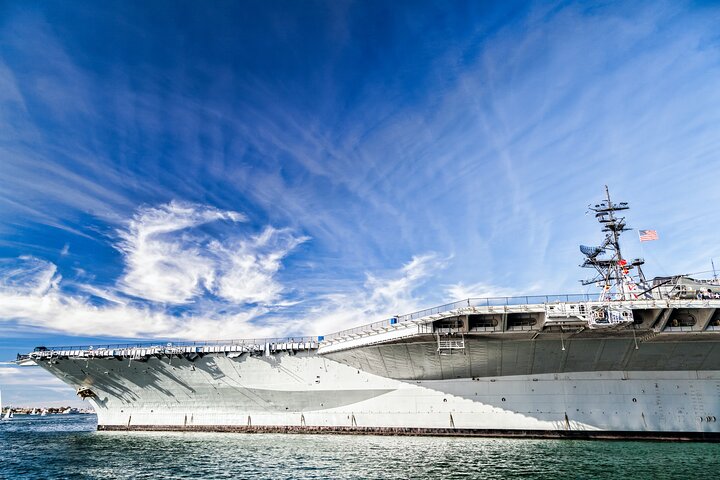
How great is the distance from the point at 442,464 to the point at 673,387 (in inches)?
617

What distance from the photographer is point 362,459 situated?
17.4 m

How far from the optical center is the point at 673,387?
2334 centimetres

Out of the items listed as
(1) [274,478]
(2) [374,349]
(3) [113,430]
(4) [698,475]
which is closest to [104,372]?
(3) [113,430]

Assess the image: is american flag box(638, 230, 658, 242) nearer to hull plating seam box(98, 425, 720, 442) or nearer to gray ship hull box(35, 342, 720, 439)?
gray ship hull box(35, 342, 720, 439)

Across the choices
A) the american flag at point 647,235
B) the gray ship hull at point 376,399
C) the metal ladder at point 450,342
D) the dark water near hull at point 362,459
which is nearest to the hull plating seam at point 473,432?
the gray ship hull at point 376,399

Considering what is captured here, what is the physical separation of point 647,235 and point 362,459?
1952cm

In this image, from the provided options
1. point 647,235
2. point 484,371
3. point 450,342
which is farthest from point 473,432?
point 647,235

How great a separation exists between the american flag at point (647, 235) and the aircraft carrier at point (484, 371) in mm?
2451

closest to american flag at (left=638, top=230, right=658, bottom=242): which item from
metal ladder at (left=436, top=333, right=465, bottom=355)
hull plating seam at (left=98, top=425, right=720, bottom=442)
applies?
hull plating seam at (left=98, top=425, right=720, bottom=442)

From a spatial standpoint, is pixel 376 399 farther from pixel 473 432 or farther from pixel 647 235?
pixel 647 235

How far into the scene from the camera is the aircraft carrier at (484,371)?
69.8 feet

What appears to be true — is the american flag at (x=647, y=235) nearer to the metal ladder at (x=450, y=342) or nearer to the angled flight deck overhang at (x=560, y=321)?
the angled flight deck overhang at (x=560, y=321)

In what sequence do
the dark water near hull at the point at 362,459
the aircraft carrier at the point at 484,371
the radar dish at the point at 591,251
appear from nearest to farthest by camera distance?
the dark water near hull at the point at 362,459
the aircraft carrier at the point at 484,371
the radar dish at the point at 591,251

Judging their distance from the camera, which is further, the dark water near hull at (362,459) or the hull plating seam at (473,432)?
the hull plating seam at (473,432)
